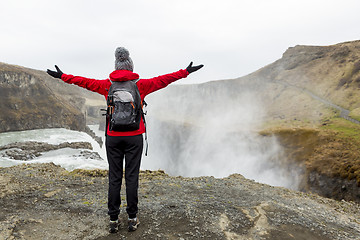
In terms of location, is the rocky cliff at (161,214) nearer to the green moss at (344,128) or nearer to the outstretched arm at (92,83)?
the outstretched arm at (92,83)

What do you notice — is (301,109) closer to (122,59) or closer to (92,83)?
(122,59)

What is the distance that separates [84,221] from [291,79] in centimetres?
17200

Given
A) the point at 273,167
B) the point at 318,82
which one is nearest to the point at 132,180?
the point at 273,167

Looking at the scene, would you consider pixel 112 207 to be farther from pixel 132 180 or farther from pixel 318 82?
pixel 318 82

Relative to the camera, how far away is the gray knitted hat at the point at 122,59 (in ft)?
19.1

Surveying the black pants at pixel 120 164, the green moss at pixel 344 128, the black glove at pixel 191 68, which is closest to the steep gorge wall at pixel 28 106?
the black pants at pixel 120 164

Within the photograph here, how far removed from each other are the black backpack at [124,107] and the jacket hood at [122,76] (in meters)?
0.10

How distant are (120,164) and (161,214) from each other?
2.78 meters

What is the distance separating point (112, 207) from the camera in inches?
226

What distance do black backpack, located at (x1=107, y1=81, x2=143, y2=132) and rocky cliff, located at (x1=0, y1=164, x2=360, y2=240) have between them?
2.88 m

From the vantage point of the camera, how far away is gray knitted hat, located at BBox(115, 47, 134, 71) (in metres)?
5.82

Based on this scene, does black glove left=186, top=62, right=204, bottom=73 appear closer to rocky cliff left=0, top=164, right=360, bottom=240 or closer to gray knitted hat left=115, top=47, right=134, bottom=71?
gray knitted hat left=115, top=47, right=134, bottom=71

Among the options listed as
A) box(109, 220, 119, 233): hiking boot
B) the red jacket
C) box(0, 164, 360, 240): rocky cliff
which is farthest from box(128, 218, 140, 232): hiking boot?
the red jacket

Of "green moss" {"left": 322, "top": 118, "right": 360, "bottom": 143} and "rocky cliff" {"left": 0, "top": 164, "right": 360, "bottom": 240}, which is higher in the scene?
"rocky cliff" {"left": 0, "top": 164, "right": 360, "bottom": 240}
